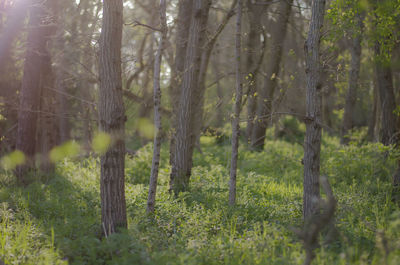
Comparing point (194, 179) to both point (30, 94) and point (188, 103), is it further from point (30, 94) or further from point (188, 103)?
point (30, 94)

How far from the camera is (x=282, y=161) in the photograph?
1132cm

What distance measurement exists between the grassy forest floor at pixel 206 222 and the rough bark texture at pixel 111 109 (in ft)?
1.38

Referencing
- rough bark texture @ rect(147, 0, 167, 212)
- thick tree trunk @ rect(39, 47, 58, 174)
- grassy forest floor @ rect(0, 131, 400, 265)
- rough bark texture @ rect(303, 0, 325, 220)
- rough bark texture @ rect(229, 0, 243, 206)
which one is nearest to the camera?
grassy forest floor @ rect(0, 131, 400, 265)

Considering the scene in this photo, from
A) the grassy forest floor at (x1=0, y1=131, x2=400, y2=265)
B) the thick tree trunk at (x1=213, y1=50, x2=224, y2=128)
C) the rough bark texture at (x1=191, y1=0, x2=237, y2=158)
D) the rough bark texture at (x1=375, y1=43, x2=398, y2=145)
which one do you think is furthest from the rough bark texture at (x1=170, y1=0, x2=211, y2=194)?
the rough bark texture at (x1=375, y1=43, x2=398, y2=145)

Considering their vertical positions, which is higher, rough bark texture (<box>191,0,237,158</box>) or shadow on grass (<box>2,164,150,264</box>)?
rough bark texture (<box>191,0,237,158</box>)

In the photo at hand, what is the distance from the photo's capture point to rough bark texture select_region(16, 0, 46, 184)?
9.91m

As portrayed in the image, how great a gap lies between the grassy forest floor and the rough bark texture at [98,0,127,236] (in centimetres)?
42

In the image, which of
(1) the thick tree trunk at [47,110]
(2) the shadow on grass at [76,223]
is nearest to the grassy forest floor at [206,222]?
(2) the shadow on grass at [76,223]

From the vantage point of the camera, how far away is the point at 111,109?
5.25m

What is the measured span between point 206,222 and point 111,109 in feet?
7.59

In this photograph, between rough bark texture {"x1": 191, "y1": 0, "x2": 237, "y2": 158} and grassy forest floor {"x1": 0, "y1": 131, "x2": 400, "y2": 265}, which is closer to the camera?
grassy forest floor {"x1": 0, "y1": 131, "x2": 400, "y2": 265}

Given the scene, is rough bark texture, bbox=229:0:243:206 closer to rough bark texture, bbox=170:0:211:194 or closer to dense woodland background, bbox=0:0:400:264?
dense woodland background, bbox=0:0:400:264

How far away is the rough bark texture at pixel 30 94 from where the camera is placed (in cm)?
991

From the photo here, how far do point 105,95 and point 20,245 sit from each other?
2379mm
